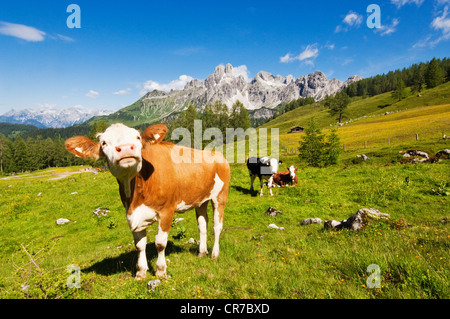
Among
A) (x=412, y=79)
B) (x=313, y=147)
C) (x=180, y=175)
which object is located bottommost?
(x=313, y=147)

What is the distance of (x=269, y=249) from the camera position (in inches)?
259

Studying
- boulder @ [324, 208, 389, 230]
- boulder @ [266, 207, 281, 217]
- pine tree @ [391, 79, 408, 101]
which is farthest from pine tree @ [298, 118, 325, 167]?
pine tree @ [391, 79, 408, 101]

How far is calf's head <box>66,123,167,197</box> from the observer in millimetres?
3771

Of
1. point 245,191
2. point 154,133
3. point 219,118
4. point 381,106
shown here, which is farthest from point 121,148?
point 381,106

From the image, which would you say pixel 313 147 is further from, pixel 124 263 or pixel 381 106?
pixel 381 106

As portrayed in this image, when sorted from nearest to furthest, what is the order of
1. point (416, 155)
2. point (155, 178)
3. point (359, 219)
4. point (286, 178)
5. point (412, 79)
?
point (155, 178) → point (359, 219) → point (286, 178) → point (416, 155) → point (412, 79)

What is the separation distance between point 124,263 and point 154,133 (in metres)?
4.42

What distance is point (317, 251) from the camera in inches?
229

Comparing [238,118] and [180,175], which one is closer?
[180,175]

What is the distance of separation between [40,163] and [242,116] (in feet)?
333

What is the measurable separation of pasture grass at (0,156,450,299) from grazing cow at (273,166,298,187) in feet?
8.40

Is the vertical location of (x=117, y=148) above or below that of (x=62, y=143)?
above
